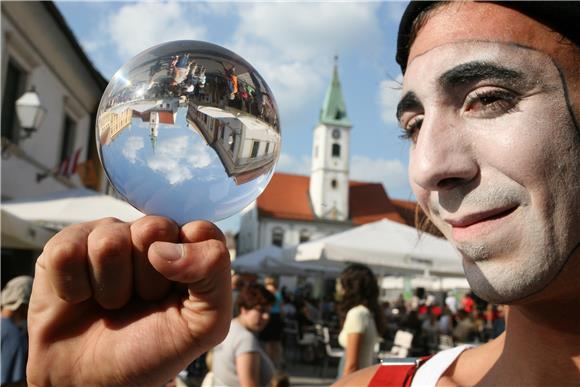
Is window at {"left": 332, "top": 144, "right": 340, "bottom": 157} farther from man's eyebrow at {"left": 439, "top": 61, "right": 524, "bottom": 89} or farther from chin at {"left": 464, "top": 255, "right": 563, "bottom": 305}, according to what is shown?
chin at {"left": 464, "top": 255, "right": 563, "bottom": 305}

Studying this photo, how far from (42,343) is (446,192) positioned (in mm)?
919

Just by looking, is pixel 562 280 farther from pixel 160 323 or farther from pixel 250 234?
pixel 250 234

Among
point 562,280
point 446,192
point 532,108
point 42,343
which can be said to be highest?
point 532,108

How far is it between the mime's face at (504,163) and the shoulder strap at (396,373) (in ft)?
1.55

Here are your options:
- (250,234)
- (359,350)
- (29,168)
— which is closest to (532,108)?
(359,350)

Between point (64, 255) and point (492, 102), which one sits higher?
point (492, 102)

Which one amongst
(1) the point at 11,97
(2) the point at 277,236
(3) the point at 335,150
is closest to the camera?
(1) the point at 11,97

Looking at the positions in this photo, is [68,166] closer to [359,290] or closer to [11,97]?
[11,97]

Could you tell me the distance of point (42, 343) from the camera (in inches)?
42.5

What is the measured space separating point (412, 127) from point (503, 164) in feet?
1.10

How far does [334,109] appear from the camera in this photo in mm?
66188

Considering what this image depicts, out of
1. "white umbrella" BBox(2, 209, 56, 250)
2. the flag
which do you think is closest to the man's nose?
"white umbrella" BBox(2, 209, 56, 250)

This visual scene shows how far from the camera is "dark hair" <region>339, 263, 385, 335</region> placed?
17.2 ft

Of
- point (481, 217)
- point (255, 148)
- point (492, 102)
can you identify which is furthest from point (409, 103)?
point (255, 148)
